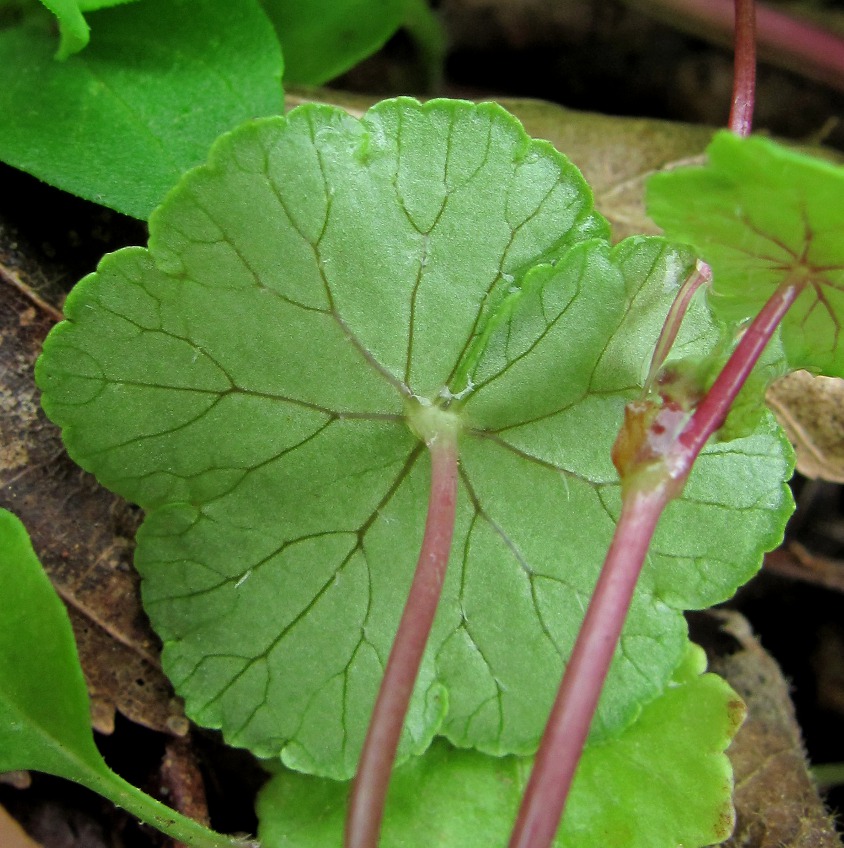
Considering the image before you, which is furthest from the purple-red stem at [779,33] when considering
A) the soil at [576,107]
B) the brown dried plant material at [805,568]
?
the brown dried plant material at [805,568]

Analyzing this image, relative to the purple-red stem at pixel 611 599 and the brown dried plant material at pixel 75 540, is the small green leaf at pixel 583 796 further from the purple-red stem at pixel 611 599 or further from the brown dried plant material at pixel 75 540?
the purple-red stem at pixel 611 599

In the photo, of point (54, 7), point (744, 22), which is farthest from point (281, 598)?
point (744, 22)

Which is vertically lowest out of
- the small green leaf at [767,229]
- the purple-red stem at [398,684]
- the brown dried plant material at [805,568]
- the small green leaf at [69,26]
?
the purple-red stem at [398,684]

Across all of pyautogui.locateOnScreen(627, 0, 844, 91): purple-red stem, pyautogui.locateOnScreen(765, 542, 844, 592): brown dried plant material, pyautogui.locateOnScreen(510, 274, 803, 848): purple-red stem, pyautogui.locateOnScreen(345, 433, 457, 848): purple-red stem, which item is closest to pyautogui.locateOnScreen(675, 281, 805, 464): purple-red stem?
pyautogui.locateOnScreen(510, 274, 803, 848): purple-red stem

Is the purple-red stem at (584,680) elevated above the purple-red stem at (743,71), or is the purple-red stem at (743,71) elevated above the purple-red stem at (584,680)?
the purple-red stem at (743,71)

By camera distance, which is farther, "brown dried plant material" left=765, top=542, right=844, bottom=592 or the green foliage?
"brown dried plant material" left=765, top=542, right=844, bottom=592

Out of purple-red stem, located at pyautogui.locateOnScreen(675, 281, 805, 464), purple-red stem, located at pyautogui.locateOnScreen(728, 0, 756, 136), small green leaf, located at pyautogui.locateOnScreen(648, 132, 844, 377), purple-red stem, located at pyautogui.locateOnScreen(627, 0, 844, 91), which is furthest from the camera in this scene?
purple-red stem, located at pyautogui.locateOnScreen(627, 0, 844, 91)

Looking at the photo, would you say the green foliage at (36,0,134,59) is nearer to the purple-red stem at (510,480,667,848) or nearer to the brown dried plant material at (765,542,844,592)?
the purple-red stem at (510,480,667,848)
